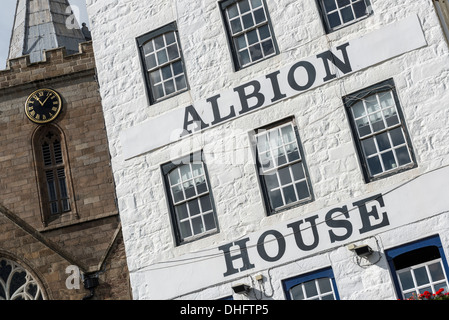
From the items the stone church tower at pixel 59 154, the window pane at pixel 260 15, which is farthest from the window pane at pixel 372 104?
the stone church tower at pixel 59 154

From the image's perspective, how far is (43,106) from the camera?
31953 mm

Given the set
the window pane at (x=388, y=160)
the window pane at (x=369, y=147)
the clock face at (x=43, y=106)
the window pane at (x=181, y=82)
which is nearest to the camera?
the window pane at (x=388, y=160)

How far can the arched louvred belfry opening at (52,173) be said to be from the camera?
102 ft

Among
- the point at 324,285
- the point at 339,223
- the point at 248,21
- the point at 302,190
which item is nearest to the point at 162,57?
the point at 248,21

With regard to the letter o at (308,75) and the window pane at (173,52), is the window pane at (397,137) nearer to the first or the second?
the letter o at (308,75)

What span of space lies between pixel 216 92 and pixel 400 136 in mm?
3659

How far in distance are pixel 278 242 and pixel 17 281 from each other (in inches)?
499

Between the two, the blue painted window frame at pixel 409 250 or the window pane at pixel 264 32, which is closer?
the blue painted window frame at pixel 409 250

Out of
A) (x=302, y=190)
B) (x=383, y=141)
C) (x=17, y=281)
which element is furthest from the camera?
(x=17, y=281)

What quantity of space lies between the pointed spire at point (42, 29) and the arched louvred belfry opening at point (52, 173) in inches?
226

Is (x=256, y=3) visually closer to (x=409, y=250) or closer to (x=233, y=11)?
(x=233, y=11)

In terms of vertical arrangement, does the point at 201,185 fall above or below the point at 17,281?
below

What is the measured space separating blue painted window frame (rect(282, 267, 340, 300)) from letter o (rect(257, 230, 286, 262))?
1.47ft

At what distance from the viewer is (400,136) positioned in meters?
14.1
